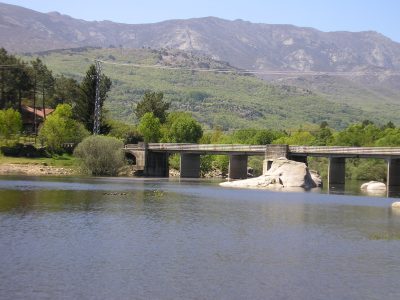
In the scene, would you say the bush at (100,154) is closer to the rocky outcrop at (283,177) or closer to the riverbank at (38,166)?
the riverbank at (38,166)

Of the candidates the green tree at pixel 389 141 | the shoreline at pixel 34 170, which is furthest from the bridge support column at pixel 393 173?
the shoreline at pixel 34 170

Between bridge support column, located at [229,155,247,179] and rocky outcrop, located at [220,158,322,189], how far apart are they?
26389 mm

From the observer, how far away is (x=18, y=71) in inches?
5817

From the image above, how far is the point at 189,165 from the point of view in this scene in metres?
147

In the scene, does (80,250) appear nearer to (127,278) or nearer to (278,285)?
(127,278)

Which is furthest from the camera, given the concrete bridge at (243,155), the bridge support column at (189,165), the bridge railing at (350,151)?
the bridge support column at (189,165)

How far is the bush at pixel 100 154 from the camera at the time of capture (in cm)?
12512

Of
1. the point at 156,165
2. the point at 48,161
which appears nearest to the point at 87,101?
the point at 156,165

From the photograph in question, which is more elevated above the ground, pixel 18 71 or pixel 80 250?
pixel 18 71

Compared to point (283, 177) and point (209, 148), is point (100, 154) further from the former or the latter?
point (283, 177)

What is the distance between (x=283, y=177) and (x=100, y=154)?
112 feet

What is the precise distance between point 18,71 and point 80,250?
4435 inches

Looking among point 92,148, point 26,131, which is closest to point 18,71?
point 26,131

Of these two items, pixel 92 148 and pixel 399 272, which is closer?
pixel 399 272
